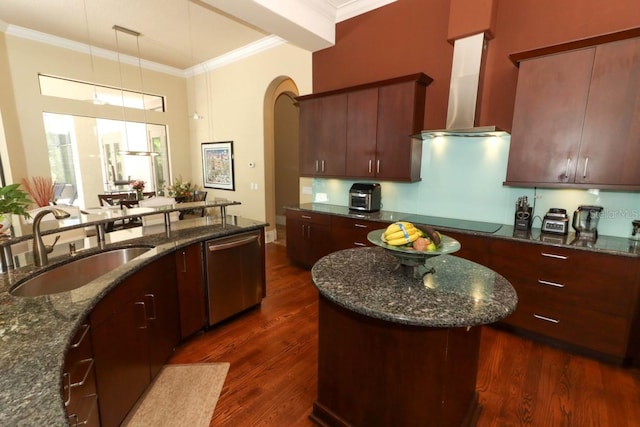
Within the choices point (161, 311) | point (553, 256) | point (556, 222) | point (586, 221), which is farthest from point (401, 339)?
point (586, 221)

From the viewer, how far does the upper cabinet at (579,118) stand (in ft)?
7.09

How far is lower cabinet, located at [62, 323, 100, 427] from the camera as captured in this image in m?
1.09

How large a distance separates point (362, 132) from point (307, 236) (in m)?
1.52

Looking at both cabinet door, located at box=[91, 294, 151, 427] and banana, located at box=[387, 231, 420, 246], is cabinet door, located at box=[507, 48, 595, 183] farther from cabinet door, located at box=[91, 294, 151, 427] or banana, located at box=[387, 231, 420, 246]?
cabinet door, located at box=[91, 294, 151, 427]

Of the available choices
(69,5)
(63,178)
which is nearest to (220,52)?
(69,5)

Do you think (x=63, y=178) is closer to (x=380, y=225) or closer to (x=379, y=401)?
(x=380, y=225)

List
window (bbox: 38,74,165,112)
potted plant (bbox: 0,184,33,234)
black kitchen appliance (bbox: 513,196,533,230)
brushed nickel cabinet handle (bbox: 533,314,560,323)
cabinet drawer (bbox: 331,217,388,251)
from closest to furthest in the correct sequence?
potted plant (bbox: 0,184,33,234) < brushed nickel cabinet handle (bbox: 533,314,560,323) < black kitchen appliance (bbox: 513,196,533,230) < cabinet drawer (bbox: 331,217,388,251) < window (bbox: 38,74,165,112)

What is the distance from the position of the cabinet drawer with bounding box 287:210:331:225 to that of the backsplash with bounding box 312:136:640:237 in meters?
0.80

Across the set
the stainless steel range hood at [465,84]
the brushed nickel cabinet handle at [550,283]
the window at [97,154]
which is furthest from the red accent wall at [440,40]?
the window at [97,154]

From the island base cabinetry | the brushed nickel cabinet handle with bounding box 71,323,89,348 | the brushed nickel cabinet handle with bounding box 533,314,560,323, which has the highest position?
the brushed nickel cabinet handle with bounding box 71,323,89,348

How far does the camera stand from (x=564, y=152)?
94.8 inches

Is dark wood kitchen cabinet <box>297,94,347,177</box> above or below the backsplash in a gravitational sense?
above

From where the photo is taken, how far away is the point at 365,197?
3.61 meters

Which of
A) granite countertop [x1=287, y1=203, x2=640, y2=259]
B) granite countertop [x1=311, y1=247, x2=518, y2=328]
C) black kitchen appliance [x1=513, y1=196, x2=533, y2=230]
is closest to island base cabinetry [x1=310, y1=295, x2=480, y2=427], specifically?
granite countertop [x1=311, y1=247, x2=518, y2=328]
